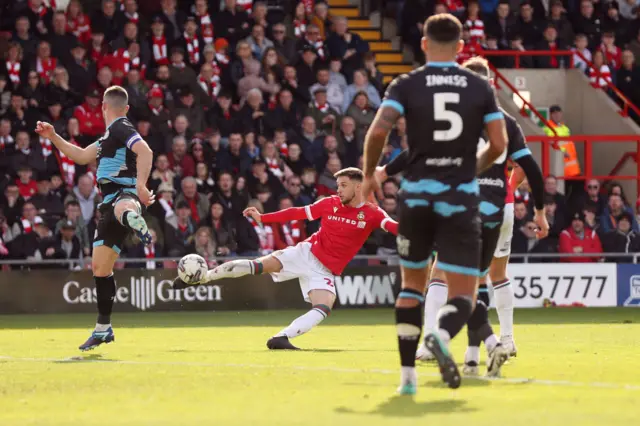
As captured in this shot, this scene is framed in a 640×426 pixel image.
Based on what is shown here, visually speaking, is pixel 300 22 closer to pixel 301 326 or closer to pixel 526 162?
pixel 301 326

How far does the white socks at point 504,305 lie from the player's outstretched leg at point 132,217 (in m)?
3.02

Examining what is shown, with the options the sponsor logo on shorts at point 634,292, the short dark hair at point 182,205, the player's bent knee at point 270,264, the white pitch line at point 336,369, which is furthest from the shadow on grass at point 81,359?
the sponsor logo on shorts at point 634,292

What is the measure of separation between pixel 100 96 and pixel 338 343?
9.88 metres

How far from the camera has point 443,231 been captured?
7727mm

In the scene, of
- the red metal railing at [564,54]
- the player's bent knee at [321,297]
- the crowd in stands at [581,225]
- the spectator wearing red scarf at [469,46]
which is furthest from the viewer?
the red metal railing at [564,54]

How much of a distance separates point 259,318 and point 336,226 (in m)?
6.14

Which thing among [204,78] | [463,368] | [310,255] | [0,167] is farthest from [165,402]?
[204,78]

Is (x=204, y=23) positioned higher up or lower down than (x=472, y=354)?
higher up

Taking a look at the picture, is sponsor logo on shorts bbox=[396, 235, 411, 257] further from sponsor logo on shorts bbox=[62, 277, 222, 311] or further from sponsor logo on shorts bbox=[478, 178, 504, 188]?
sponsor logo on shorts bbox=[62, 277, 222, 311]

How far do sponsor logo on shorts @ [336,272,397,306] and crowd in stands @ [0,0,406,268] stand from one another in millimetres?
707

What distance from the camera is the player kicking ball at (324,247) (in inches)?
489

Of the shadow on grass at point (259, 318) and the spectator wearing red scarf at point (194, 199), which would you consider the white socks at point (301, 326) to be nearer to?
the shadow on grass at point (259, 318)

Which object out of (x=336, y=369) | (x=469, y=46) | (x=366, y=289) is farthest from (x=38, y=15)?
(x=336, y=369)

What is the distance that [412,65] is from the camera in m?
27.0
